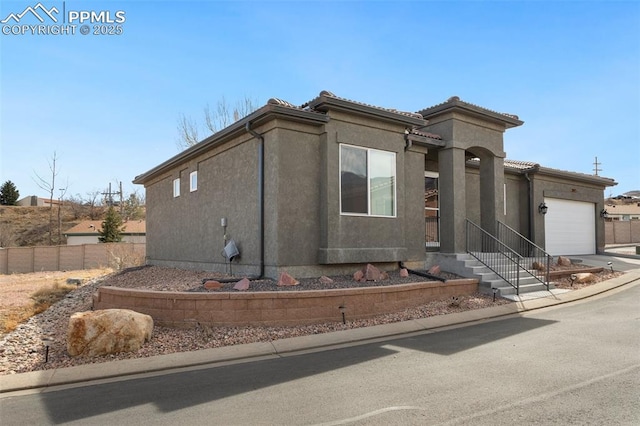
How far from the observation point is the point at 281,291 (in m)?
8.36

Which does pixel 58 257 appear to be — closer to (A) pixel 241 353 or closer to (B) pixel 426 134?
(B) pixel 426 134

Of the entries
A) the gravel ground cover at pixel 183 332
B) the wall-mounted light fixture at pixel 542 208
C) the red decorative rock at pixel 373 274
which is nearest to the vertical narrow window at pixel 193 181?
the gravel ground cover at pixel 183 332

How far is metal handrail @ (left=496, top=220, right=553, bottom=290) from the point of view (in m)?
12.1

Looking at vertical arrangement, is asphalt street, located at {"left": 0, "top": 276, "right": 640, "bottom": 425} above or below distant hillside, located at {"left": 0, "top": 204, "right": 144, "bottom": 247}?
below

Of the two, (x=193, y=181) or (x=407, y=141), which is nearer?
(x=407, y=141)

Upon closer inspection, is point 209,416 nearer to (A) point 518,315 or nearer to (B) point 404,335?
(B) point 404,335

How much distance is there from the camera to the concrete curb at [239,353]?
5.97 metres

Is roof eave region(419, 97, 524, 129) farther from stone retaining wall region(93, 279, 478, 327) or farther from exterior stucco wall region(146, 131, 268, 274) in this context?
stone retaining wall region(93, 279, 478, 327)

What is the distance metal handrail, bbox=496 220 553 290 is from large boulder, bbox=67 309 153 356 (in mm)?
9824

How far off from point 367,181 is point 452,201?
3.22 m

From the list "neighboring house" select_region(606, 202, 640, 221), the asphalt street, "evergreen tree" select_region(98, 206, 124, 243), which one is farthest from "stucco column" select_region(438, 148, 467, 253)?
"neighboring house" select_region(606, 202, 640, 221)

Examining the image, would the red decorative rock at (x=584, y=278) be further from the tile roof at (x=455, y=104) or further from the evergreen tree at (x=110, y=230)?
the evergreen tree at (x=110, y=230)

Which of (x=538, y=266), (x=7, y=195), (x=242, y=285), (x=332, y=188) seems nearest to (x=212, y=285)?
(x=242, y=285)

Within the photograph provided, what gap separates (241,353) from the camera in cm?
684
